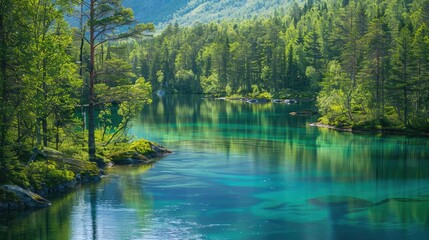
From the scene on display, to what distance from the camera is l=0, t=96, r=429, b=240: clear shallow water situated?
33.1 m

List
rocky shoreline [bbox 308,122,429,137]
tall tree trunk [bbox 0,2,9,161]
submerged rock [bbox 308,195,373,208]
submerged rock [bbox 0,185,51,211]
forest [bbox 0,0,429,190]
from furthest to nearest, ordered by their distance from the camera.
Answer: rocky shoreline [bbox 308,122,429,137]
forest [bbox 0,0,429,190]
submerged rock [bbox 308,195,373,208]
tall tree trunk [bbox 0,2,9,161]
submerged rock [bbox 0,185,51,211]

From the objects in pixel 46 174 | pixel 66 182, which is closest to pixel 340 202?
pixel 66 182

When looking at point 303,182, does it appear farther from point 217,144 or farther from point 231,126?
point 231,126

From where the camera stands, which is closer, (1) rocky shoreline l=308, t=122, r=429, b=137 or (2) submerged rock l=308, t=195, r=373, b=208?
(2) submerged rock l=308, t=195, r=373, b=208

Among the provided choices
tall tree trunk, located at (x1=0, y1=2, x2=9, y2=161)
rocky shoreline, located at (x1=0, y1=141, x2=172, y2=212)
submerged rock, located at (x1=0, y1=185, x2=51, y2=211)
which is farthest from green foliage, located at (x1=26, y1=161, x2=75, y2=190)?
tall tree trunk, located at (x1=0, y1=2, x2=9, y2=161)

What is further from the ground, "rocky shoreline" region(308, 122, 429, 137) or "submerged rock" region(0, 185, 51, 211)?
"rocky shoreline" region(308, 122, 429, 137)

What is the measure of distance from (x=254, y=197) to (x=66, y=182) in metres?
13.6

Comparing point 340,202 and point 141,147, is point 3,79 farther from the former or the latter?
point 340,202

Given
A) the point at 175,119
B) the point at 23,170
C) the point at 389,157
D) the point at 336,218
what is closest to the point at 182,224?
the point at 336,218

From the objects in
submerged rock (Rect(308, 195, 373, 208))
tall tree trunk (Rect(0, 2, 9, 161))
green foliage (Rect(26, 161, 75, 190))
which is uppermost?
tall tree trunk (Rect(0, 2, 9, 161))

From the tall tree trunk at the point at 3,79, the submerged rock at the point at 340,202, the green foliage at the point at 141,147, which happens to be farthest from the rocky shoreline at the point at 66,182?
the submerged rock at the point at 340,202

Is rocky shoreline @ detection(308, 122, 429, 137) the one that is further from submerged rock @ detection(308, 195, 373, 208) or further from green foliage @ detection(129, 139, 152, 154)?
submerged rock @ detection(308, 195, 373, 208)

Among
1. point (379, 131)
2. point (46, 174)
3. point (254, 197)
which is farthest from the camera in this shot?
point (379, 131)

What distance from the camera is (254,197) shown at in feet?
137
